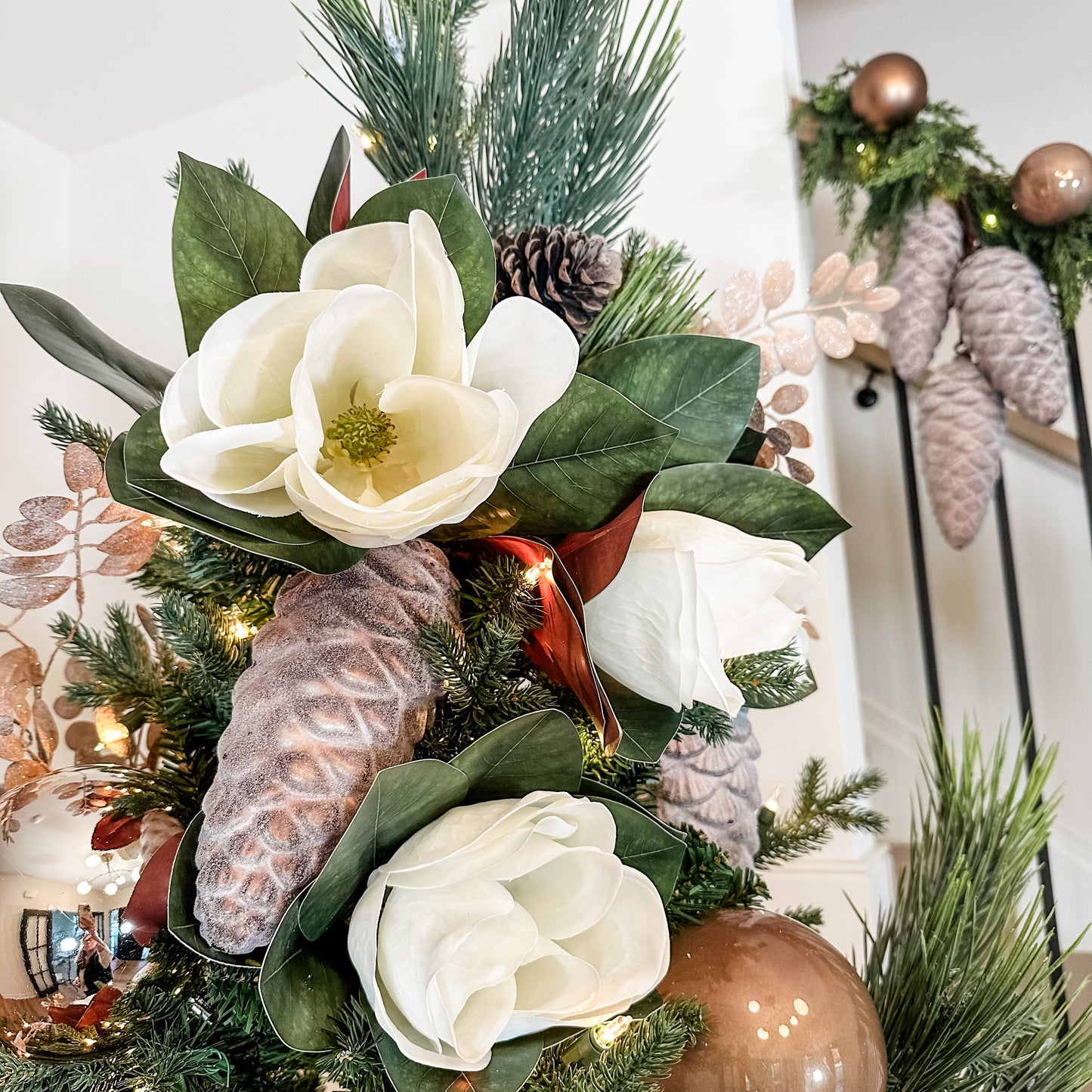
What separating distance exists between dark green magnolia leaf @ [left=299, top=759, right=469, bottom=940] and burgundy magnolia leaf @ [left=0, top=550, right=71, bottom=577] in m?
0.26

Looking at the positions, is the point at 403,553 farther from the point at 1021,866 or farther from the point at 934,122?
the point at 934,122

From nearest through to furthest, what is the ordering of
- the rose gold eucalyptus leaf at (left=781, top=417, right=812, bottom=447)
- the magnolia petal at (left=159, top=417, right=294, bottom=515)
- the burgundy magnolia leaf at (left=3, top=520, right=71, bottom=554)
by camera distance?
the magnolia petal at (left=159, top=417, right=294, bottom=515) < the burgundy magnolia leaf at (left=3, top=520, right=71, bottom=554) < the rose gold eucalyptus leaf at (left=781, top=417, right=812, bottom=447)

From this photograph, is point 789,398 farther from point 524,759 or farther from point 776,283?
point 524,759

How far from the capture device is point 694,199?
1082 mm

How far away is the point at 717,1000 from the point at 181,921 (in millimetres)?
225

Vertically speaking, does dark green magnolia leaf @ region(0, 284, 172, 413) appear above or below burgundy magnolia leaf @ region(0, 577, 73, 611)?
above

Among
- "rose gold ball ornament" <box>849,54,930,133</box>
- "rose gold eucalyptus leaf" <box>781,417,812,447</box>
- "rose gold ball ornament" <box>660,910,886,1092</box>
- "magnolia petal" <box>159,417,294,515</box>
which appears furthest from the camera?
"rose gold ball ornament" <box>849,54,930,133</box>

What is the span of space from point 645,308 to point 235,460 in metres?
0.25

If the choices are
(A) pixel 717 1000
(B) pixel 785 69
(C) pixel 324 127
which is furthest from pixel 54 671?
(B) pixel 785 69

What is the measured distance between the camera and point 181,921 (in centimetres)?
25

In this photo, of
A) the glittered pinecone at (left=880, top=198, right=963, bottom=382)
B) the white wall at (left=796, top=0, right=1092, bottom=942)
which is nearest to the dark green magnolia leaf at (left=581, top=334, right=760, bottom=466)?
the glittered pinecone at (left=880, top=198, right=963, bottom=382)

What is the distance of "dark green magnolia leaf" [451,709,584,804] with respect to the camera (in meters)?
0.28

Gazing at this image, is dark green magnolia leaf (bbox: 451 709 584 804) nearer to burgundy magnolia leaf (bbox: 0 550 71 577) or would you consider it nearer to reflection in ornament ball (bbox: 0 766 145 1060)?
reflection in ornament ball (bbox: 0 766 145 1060)

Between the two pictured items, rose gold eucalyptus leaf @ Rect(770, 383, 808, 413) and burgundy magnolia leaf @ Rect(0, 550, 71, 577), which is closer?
burgundy magnolia leaf @ Rect(0, 550, 71, 577)
